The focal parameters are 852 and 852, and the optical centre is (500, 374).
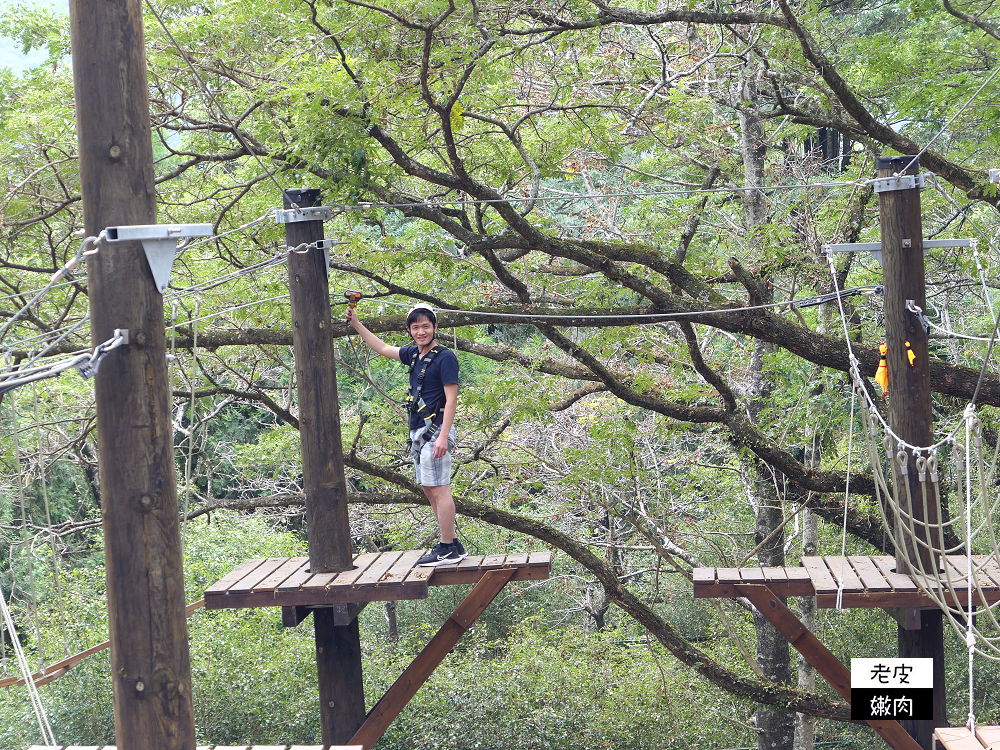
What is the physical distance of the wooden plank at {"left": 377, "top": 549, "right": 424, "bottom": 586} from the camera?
463 cm

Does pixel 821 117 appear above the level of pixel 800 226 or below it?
above

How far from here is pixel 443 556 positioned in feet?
16.7

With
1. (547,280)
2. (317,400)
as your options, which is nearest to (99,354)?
(317,400)

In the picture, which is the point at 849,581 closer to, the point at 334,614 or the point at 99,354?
the point at 334,614

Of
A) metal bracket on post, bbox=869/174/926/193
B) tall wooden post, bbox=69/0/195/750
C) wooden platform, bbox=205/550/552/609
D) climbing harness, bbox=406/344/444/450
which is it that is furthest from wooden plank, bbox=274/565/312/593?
metal bracket on post, bbox=869/174/926/193

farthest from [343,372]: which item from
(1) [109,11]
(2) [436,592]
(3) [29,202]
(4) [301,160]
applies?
(1) [109,11]

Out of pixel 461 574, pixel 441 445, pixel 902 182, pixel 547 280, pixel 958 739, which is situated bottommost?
pixel 958 739

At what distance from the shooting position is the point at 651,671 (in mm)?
11102

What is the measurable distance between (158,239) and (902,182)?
402 centimetres

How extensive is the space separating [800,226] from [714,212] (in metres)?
1.71

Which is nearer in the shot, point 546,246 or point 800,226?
point 546,246

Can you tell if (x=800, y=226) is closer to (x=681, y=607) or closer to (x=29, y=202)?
(x=29, y=202)

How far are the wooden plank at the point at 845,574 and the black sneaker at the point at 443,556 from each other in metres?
2.17

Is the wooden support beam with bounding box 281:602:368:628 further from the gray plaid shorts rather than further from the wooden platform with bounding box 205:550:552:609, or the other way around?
the gray plaid shorts
